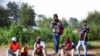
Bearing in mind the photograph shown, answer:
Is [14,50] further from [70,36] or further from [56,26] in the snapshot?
[70,36]

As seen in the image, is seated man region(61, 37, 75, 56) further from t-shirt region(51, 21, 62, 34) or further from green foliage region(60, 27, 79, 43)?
green foliage region(60, 27, 79, 43)

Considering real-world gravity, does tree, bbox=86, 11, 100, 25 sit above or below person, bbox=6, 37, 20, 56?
above

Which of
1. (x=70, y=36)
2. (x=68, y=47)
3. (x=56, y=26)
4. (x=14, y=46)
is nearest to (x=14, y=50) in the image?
(x=14, y=46)

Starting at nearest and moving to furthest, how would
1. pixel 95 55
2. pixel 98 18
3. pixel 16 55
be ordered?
pixel 16 55
pixel 95 55
pixel 98 18

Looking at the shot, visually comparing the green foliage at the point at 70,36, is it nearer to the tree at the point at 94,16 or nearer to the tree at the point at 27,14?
the tree at the point at 27,14

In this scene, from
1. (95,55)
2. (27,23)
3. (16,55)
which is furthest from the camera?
(27,23)

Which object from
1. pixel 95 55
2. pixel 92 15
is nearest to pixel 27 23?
pixel 92 15

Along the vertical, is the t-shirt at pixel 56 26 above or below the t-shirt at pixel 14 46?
above

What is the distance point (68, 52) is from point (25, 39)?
8.39m

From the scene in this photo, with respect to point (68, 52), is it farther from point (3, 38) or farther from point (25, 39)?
point (3, 38)

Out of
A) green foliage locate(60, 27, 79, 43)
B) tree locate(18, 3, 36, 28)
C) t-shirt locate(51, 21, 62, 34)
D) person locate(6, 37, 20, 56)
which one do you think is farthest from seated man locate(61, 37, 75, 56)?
tree locate(18, 3, 36, 28)

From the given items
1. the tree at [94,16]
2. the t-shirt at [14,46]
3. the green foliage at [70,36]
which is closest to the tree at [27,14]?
the tree at [94,16]

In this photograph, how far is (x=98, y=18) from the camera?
157ft

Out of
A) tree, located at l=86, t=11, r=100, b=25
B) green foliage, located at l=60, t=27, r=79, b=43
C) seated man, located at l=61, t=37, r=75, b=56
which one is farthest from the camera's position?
tree, located at l=86, t=11, r=100, b=25
